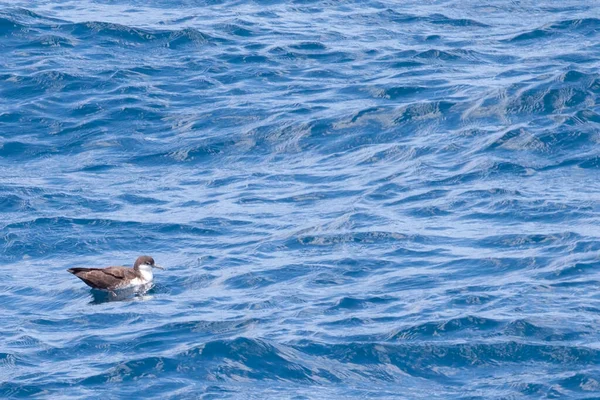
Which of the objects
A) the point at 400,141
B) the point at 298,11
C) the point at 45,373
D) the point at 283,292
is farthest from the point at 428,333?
the point at 298,11

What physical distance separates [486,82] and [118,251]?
9774 mm

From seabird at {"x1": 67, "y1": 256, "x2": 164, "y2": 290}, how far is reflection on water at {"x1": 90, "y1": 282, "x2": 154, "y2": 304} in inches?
3.0

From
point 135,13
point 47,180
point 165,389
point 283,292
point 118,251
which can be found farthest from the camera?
point 135,13

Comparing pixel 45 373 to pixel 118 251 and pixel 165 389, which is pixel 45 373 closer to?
pixel 165 389

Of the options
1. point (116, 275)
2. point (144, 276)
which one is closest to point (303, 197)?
point (144, 276)

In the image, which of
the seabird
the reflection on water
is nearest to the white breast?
the seabird

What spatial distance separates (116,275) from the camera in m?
22.3

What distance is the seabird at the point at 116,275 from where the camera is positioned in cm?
2191

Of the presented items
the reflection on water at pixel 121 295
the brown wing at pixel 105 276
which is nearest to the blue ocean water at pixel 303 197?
the reflection on water at pixel 121 295

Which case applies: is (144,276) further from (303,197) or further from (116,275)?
(303,197)

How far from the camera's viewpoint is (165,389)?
→ 17.6 metres

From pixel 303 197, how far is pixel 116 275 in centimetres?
426

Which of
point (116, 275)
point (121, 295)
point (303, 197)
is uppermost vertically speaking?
point (303, 197)

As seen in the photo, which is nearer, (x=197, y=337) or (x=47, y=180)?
(x=197, y=337)
